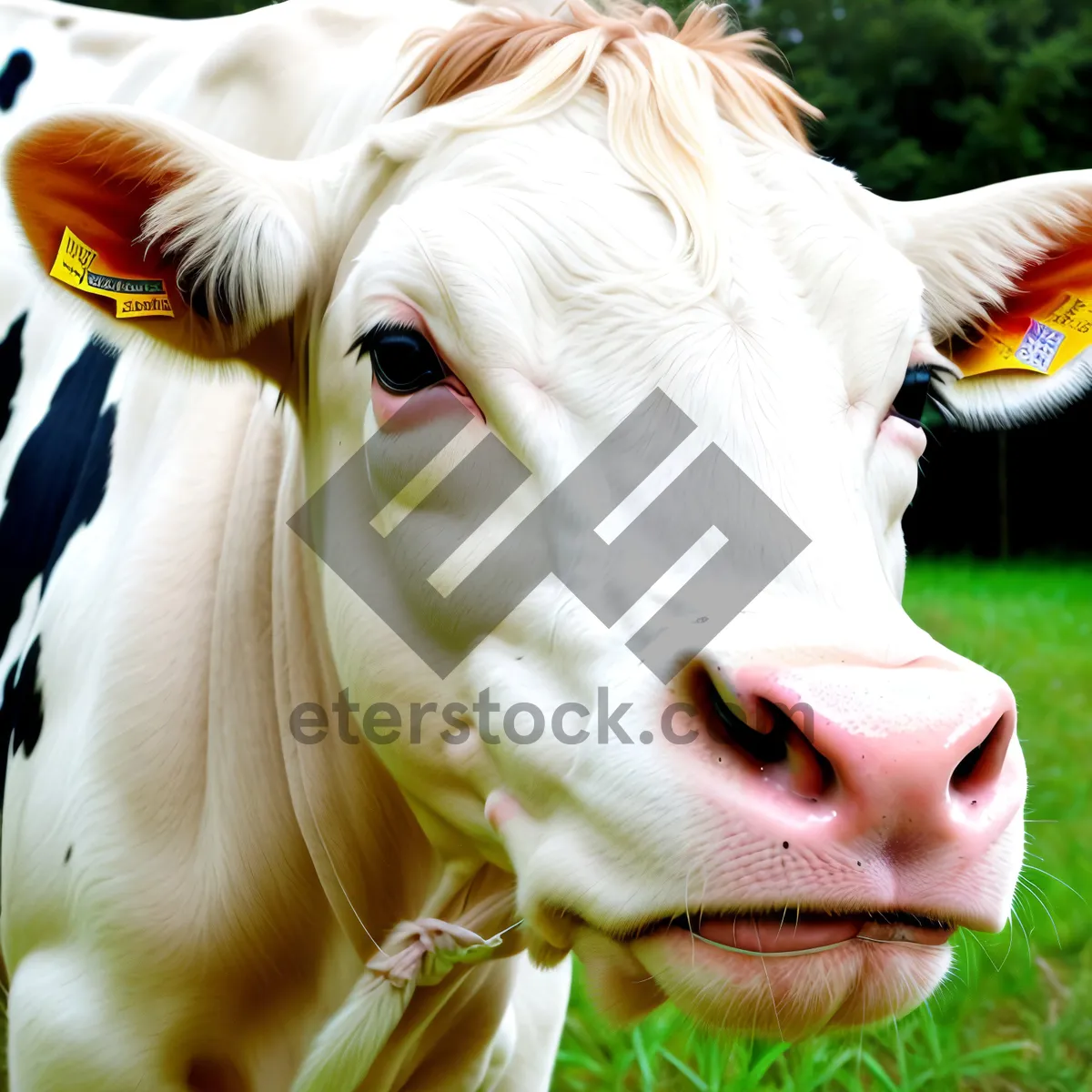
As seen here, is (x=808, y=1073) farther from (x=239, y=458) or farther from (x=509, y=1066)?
(x=239, y=458)

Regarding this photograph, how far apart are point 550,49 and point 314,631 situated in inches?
38.2

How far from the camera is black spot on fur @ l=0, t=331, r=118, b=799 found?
227cm

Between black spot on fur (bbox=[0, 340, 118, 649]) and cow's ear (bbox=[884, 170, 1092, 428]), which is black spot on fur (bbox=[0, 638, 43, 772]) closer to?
black spot on fur (bbox=[0, 340, 118, 649])

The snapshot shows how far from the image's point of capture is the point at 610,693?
137 cm

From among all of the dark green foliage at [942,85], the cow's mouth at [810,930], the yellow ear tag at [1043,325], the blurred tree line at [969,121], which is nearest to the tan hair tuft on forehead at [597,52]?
the yellow ear tag at [1043,325]

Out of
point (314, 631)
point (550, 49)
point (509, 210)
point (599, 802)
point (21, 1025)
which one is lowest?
point (21, 1025)

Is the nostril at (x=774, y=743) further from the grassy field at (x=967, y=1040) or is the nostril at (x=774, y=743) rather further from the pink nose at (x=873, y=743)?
the grassy field at (x=967, y=1040)

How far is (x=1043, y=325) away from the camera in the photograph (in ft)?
7.60

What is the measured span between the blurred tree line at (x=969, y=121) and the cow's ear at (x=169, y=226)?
16.4 metres

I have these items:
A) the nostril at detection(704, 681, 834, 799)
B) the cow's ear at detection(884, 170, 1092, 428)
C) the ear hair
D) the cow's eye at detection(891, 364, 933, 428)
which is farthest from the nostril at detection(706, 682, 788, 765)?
the ear hair

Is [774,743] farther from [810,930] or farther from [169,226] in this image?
[169,226]

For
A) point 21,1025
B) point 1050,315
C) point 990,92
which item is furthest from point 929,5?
point 21,1025

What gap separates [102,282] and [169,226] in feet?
0.51

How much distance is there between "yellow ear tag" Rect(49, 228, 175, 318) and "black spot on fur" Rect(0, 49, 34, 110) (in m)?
1.52
